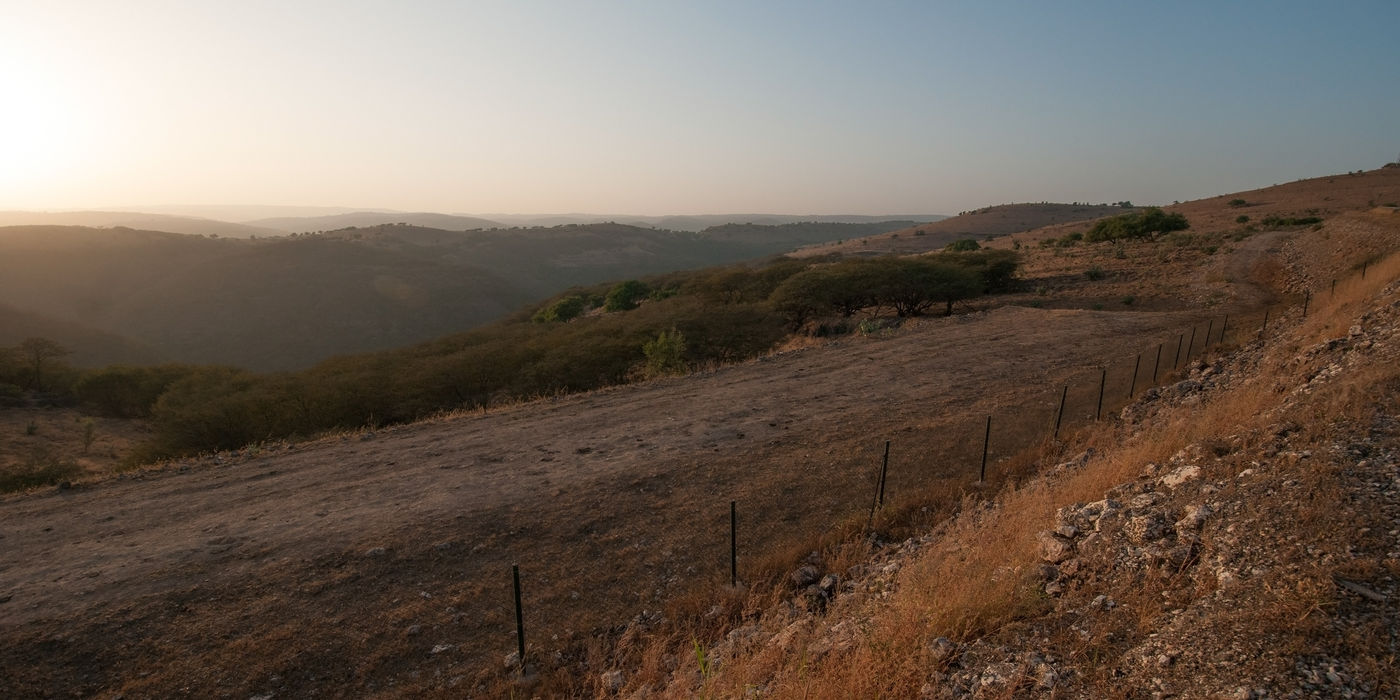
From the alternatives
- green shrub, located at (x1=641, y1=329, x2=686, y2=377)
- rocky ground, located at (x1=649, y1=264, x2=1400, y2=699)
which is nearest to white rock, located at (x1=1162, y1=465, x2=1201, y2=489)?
rocky ground, located at (x1=649, y1=264, x2=1400, y2=699)

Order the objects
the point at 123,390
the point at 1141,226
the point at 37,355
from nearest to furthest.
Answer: the point at 123,390
the point at 37,355
the point at 1141,226

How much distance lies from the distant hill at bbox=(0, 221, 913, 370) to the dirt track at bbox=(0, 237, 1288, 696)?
210 ft

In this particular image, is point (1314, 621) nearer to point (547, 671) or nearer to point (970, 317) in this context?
point (547, 671)

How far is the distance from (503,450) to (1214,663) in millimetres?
11975

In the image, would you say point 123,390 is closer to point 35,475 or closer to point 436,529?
point 35,475

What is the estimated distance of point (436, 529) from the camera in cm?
937

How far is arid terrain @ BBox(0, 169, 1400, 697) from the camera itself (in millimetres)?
6703

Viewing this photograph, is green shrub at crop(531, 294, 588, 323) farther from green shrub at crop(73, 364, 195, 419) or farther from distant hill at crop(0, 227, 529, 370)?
distant hill at crop(0, 227, 529, 370)

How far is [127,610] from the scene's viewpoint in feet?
24.3

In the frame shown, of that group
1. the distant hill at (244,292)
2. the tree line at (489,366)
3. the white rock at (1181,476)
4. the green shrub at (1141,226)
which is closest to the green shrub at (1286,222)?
the green shrub at (1141,226)

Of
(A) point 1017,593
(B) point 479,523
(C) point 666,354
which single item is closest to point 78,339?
(C) point 666,354

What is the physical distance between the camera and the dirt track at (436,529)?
679 cm

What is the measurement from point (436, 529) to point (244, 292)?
89717mm

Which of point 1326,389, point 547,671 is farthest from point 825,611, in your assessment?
point 1326,389
